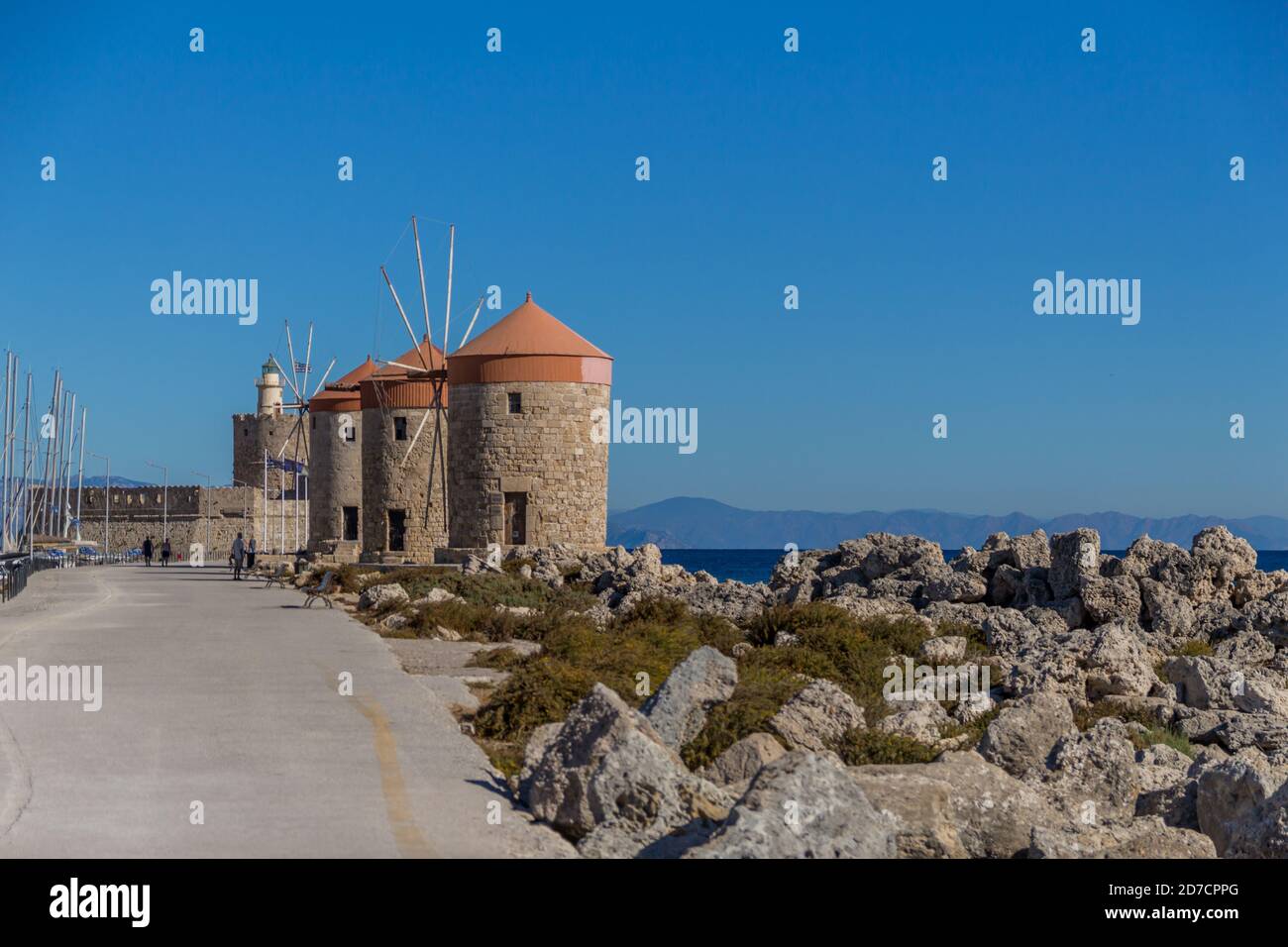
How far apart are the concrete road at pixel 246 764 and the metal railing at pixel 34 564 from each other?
36.0 feet

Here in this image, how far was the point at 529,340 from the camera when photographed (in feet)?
108

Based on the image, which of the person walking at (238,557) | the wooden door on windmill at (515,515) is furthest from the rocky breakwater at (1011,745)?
the person walking at (238,557)

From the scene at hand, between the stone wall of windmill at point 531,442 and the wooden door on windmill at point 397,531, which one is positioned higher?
the stone wall of windmill at point 531,442

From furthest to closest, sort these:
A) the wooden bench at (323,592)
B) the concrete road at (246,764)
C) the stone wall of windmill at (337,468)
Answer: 1. the stone wall of windmill at (337,468)
2. the wooden bench at (323,592)
3. the concrete road at (246,764)

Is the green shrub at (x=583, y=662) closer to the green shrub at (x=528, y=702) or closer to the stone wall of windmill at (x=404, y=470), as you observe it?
the green shrub at (x=528, y=702)

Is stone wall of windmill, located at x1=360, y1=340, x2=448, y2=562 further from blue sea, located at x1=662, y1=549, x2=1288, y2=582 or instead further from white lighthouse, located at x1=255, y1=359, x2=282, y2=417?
white lighthouse, located at x1=255, y1=359, x2=282, y2=417

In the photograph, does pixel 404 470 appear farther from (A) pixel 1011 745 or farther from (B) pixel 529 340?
(A) pixel 1011 745

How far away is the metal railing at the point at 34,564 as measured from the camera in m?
25.3

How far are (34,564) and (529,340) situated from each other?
14.5 m

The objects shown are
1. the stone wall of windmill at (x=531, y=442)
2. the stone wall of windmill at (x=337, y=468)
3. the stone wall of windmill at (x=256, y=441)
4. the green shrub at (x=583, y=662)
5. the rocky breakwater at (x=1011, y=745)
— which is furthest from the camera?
the stone wall of windmill at (x=256, y=441)

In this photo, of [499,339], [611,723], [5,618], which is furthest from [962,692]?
[499,339]

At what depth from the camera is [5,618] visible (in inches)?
773

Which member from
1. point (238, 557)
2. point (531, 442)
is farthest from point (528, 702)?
point (238, 557)
